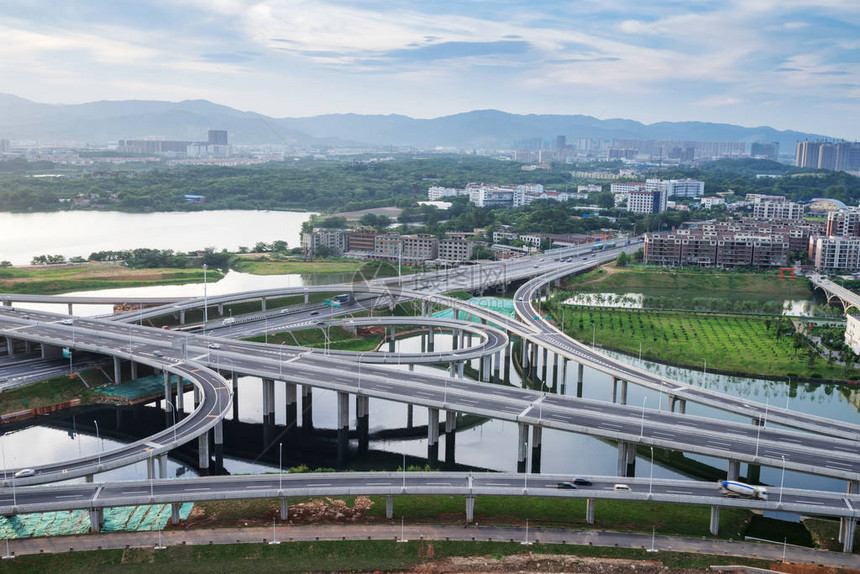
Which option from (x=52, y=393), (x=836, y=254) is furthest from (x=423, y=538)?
(x=836, y=254)

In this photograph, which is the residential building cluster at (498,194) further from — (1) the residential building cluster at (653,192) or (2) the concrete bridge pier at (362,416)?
(2) the concrete bridge pier at (362,416)

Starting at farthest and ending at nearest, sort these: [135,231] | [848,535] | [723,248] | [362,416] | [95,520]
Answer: [135,231], [723,248], [362,416], [95,520], [848,535]

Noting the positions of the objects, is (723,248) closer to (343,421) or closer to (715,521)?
(343,421)

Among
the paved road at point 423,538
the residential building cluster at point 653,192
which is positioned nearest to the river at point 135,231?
the residential building cluster at point 653,192

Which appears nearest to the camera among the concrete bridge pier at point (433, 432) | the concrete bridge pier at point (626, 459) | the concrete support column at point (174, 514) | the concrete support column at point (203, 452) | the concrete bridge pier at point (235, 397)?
the concrete support column at point (174, 514)

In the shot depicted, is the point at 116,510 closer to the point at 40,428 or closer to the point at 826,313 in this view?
the point at 40,428
